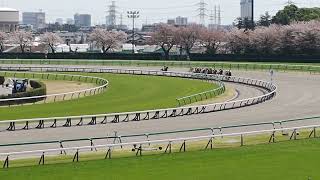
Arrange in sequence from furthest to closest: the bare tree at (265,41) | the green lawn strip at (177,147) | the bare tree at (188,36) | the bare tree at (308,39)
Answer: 1. the bare tree at (188,36)
2. the bare tree at (265,41)
3. the bare tree at (308,39)
4. the green lawn strip at (177,147)

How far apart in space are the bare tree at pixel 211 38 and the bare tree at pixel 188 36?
886mm

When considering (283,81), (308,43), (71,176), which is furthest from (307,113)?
(308,43)

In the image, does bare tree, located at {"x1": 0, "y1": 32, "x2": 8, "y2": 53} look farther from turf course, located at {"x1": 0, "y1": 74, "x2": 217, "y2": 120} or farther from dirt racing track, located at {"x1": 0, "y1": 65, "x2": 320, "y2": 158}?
dirt racing track, located at {"x1": 0, "y1": 65, "x2": 320, "y2": 158}

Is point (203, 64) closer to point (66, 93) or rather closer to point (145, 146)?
point (66, 93)

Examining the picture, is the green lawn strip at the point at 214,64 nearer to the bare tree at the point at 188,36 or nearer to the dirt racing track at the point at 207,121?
the bare tree at the point at 188,36

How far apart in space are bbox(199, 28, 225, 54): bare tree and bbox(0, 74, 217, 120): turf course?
48.4 metres

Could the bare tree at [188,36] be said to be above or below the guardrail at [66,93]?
above

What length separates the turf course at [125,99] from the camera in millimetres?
31436

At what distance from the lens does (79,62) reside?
82812 mm

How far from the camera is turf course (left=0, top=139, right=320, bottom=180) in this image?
54.1 ft

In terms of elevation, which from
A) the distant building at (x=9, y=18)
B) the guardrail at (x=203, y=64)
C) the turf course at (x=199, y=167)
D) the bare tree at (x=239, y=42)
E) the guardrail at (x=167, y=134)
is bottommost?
the turf course at (x=199, y=167)

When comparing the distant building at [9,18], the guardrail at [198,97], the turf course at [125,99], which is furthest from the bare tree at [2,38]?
the guardrail at [198,97]

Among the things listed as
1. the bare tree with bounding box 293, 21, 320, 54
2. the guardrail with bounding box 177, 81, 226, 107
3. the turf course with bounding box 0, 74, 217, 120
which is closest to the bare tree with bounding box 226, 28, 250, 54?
the bare tree with bounding box 293, 21, 320, 54

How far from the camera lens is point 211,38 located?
103m
